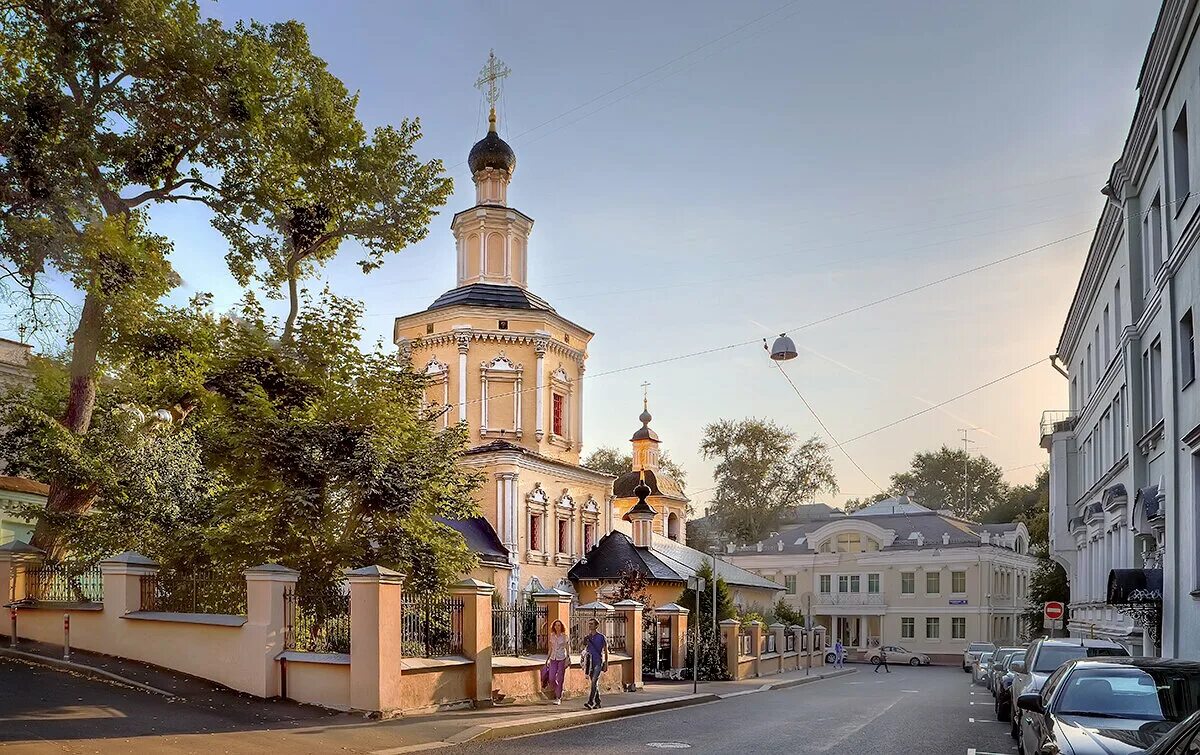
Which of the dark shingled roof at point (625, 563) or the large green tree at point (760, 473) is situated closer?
the dark shingled roof at point (625, 563)

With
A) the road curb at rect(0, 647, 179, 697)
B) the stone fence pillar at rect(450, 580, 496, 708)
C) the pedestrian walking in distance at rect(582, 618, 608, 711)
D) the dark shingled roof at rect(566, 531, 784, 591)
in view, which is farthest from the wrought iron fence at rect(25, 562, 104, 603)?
the dark shingled roof at rect(566, 531, 784, 591)

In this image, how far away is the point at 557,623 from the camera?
20688 mm

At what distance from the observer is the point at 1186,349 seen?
1819 cm

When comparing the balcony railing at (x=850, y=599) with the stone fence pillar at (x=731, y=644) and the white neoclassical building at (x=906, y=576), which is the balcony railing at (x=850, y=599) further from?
the stone fence pillar at (x=731, y=644)

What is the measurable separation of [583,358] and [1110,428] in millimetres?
23652

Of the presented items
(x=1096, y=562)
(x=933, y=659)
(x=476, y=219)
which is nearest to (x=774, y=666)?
(x=1096, y=562)

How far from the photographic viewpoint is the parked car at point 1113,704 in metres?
8.95

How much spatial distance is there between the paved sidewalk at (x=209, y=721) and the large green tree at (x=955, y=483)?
9023 centimetres

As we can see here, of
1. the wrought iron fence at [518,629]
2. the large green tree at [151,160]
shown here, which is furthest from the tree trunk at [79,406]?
the wrought iron fence at [518,629]

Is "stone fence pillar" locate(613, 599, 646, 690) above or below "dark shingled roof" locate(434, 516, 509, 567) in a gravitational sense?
below

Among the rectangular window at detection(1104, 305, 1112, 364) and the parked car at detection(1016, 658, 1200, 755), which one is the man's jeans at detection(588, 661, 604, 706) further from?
the rectangular window at detection(1104, 305, 1112, 364)

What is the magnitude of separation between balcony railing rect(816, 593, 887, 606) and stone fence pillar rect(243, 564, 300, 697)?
5854cm

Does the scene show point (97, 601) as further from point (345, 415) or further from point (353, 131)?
point (353, 131)

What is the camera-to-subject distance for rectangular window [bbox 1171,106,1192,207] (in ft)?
60.6
